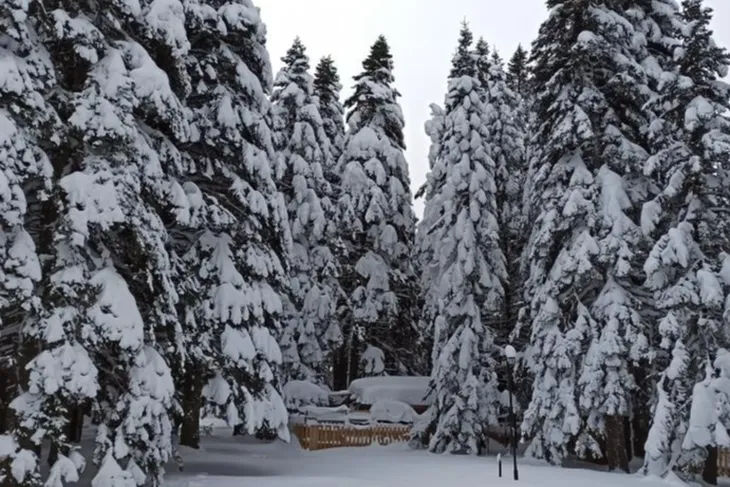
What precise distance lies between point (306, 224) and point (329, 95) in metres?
10.1

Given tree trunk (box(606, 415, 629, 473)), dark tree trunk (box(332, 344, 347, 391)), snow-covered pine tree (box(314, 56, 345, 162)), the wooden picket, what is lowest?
the wooden picket

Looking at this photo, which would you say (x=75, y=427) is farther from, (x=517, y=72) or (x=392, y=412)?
(x=517, y=72)

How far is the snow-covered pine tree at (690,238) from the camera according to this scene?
16969mm

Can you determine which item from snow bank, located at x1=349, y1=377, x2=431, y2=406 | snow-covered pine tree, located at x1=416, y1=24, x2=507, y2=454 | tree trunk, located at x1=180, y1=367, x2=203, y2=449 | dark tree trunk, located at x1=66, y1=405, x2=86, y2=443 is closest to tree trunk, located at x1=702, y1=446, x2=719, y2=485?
snow-covered pine tree, located at x1=416, y1=24, x2=507, y2=454

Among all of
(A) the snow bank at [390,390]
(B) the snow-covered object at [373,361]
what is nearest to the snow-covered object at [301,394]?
(A) the snow bank at [390,390]

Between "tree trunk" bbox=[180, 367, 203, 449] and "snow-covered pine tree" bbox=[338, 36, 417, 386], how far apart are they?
13764 mm

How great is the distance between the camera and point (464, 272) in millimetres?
25469

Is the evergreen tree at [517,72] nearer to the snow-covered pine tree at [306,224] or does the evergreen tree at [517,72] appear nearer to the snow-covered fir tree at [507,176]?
the snow-covered fir tree at [507,176]

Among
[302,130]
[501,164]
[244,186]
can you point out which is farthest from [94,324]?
[501,164]

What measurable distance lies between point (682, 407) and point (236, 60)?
1387 cm

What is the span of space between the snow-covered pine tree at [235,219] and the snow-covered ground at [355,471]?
154cm

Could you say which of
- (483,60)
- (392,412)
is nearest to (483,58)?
(483,60)

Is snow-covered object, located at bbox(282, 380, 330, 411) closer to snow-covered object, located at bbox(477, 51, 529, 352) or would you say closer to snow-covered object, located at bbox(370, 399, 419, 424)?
snow-covered object, located at bbox(370, 399, 419, 424)

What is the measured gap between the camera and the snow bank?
30906 millimetres
